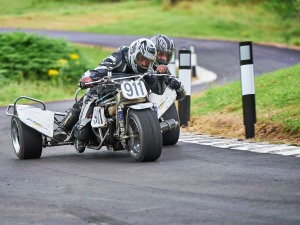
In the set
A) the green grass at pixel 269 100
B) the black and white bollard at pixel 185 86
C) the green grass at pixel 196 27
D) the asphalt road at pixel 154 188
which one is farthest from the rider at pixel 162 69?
the black and white bollard at pixel 185 86

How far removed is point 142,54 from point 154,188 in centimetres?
317

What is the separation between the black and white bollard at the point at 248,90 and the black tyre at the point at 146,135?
2613 millimetres

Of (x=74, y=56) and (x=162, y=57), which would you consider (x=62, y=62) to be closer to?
(x=74, y=56)

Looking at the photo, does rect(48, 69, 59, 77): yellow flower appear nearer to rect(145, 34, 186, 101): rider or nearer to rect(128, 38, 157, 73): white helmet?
rect(145, 34, 186, 101): rider

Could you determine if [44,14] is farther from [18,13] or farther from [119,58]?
[119,58]

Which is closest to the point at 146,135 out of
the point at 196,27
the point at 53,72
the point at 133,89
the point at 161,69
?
the point at 133,89

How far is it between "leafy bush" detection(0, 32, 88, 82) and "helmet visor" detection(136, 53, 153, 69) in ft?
50.8

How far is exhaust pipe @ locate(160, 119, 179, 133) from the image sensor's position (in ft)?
39.4

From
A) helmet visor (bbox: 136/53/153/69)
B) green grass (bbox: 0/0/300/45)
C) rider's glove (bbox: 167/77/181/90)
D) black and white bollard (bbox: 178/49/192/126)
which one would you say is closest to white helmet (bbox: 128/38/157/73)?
helmet visor (bbox: 136/53/153/69)

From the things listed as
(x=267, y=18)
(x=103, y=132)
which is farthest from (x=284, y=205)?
(x=267, y=18)

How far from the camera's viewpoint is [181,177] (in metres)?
9.52

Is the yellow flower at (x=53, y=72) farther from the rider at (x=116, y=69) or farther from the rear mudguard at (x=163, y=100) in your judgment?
the rear mudguard at (x=163, y=100)

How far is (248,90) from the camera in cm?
1321

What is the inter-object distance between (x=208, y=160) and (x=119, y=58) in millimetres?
2041
